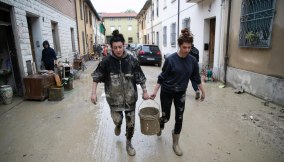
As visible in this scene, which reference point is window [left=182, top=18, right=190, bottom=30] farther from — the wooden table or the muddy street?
the wooden table

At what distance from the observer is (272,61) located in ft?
17.9

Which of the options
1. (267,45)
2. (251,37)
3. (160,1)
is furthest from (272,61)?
(160,1)

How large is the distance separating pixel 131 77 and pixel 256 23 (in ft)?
15.9

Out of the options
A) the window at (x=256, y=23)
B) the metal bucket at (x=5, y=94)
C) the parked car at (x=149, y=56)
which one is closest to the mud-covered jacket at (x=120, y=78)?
the metal bucket at (x=5, y=94)

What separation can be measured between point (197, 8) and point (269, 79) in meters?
6.24

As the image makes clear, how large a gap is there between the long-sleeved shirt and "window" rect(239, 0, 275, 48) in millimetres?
3675

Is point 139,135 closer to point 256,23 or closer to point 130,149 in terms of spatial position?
point 130,149

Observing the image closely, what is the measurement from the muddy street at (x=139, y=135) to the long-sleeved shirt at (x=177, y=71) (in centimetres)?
104

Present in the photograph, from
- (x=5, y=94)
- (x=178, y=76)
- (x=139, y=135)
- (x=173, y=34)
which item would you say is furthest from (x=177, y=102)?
(x=173, y=34)

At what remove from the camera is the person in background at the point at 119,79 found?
2.96 meters

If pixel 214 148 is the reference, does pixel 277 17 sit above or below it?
above

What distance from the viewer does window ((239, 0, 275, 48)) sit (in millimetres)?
5527

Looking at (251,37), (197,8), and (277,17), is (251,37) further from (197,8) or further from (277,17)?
(197,8)

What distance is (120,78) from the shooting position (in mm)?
3000
